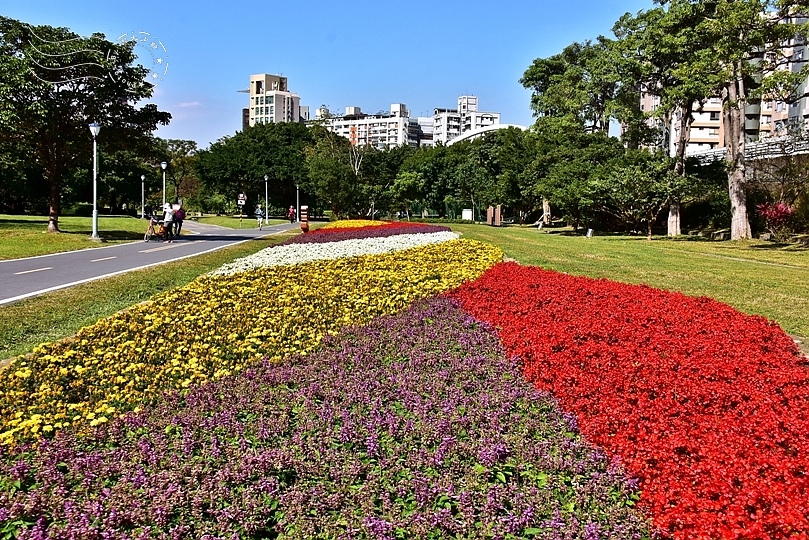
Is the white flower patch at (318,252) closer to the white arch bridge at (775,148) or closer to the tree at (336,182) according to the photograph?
the white arch bridge at (775,148)

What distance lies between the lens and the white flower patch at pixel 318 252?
11797mm

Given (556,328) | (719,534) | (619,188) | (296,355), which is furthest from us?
(619,188)

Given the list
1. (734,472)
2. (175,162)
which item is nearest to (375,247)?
(734,472)

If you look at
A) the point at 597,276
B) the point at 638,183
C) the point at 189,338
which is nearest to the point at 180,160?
the point at 638,183

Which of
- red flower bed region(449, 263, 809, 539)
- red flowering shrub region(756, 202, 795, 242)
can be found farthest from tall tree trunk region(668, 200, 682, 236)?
red flower bed region(449, 263, 809, 539)

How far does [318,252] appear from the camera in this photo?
45.8 ft

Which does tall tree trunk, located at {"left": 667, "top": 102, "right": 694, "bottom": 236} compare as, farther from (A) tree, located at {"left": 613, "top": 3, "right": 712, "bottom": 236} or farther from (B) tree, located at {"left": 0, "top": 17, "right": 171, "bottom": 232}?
(B) tree, located at {"left": 0, "top": 17, "right": 171, "bottom": 232}

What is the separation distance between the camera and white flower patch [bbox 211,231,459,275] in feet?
38.7

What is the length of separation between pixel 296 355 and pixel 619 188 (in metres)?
26.5

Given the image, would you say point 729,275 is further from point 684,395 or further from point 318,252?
point 684,395

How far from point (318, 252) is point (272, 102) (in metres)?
146

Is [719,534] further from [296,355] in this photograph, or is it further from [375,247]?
[375,247]

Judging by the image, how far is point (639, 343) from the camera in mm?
5238

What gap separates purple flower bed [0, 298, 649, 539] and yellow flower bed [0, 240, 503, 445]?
1.20 feet
